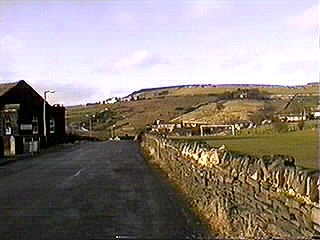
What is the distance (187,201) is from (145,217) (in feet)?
9.13

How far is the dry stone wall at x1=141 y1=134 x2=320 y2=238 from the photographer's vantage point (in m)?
6.06

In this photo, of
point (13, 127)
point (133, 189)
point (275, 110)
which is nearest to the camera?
point (133, 189)

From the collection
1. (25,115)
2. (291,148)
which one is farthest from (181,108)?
(291,148)

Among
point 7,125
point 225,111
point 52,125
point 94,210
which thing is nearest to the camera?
point 94,210

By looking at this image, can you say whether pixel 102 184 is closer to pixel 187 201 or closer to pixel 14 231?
pixel 187 201

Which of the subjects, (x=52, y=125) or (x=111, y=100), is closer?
(x=52, y=125)

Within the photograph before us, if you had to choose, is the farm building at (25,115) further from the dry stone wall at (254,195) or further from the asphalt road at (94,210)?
the dry stone wall at (254,195)

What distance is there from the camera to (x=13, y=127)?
68.4 m

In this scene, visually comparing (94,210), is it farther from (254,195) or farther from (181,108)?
(181,108)

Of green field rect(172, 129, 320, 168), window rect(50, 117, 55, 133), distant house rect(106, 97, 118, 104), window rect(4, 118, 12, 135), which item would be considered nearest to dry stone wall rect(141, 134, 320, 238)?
green field rect(172, 129, 320, 168)

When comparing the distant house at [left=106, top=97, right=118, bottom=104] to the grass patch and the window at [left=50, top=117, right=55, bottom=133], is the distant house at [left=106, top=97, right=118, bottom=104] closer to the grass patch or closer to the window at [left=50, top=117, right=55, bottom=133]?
the window at [left=50, top=117, right=55, bottom=133]

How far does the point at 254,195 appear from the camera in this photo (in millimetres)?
8633

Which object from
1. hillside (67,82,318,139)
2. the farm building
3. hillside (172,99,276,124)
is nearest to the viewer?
the farm building

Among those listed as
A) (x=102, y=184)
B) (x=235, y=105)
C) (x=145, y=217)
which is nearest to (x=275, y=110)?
(x=235, y=105)
